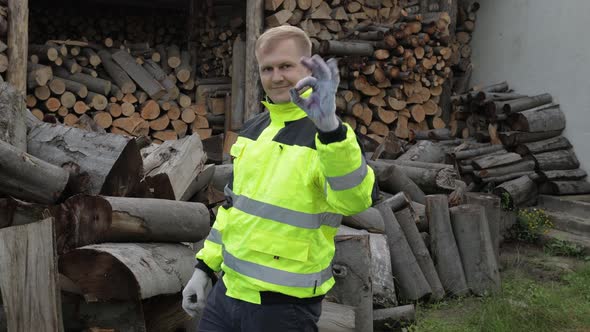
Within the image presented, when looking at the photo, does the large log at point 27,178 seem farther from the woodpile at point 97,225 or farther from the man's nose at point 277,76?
the man's nose at point 277,76

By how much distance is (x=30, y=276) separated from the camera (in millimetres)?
2938

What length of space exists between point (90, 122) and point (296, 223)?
460 cm

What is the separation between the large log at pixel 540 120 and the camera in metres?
7.27

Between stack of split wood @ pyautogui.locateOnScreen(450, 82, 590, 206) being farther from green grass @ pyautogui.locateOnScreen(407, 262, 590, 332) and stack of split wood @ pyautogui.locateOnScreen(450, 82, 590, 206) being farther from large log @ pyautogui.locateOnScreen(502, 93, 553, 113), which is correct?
green grass @ pyautogui.locateOnScreen(407, 262, 590, 332)

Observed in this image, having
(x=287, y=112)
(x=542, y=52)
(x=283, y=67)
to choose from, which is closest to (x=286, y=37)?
(x=283, y=67)

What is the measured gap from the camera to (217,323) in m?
2.21

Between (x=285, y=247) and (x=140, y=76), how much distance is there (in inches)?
256

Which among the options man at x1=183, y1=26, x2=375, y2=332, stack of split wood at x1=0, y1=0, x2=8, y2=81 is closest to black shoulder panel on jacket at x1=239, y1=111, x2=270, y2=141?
man at x1=183, y1=26, x2=375, y2=332

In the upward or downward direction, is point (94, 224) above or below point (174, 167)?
below

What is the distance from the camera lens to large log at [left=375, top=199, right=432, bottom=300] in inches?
186

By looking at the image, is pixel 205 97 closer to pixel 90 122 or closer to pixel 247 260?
pixel 90 122

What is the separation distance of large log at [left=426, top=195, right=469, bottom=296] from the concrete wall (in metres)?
2.86

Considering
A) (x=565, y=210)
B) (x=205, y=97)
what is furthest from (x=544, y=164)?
(x=205, y=97)

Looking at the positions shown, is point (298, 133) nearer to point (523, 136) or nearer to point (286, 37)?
point (286, 37)
